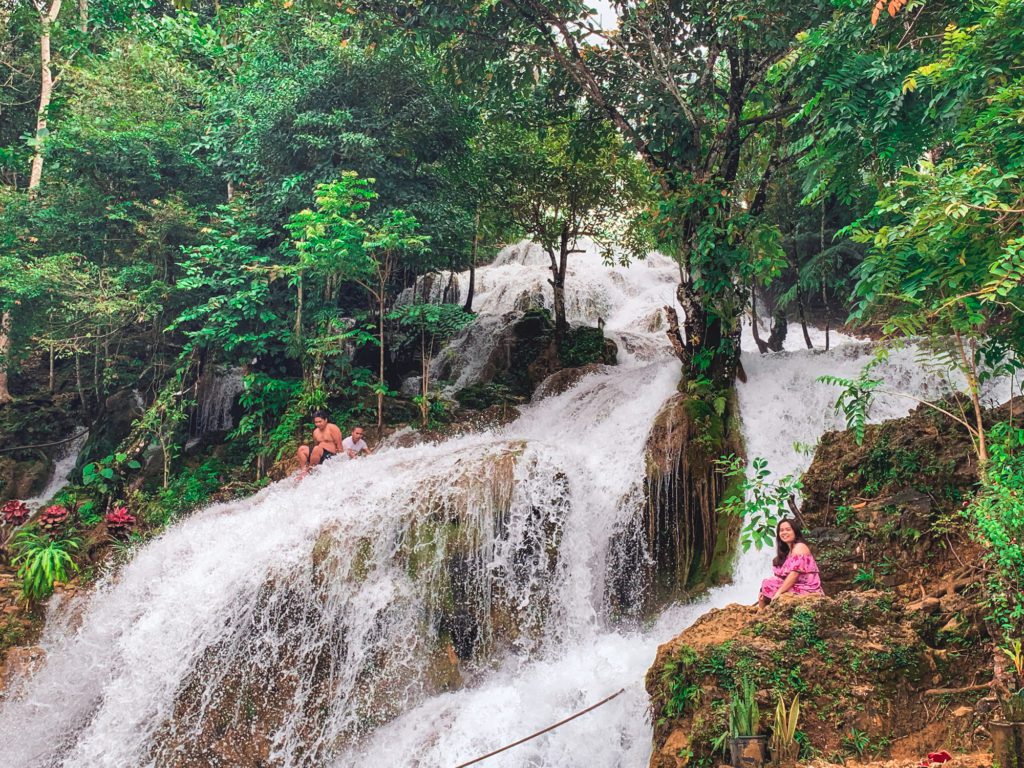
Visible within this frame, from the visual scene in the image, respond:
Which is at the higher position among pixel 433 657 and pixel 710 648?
pixel 710 648

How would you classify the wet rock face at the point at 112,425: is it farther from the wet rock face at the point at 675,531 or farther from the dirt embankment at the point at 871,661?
the dirt embankment at the point at 871,661

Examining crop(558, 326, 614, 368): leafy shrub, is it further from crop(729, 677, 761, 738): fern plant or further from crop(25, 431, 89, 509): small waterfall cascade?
crop(25, 431, 89, 509): small waterfall cascade

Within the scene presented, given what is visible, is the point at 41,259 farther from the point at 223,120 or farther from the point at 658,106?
the point at 658,106

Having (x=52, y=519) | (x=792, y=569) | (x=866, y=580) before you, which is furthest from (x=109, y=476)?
(x=866, y=580)

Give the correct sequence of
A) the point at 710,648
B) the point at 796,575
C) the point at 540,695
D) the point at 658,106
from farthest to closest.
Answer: the point at 658,106 < the point at 540,695 < the point at 796,575 < the point at 710,648

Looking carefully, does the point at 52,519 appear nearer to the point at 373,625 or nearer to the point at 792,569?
the point at 373,625

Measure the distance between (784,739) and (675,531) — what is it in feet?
12.0

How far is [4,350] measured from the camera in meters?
14.0

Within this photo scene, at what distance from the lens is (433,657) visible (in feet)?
22.4

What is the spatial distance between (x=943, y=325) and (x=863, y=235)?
1.03 m

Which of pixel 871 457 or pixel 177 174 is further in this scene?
pixel 177 174

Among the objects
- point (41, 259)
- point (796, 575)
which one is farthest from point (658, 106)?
point (41, 259)

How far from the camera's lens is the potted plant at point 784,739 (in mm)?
4035

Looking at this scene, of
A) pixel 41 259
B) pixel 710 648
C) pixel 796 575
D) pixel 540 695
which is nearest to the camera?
pixel 710 648
